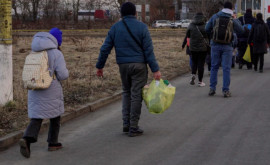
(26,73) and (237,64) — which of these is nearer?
(26,73)

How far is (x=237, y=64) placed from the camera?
1973cm

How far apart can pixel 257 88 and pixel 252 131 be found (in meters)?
5.24

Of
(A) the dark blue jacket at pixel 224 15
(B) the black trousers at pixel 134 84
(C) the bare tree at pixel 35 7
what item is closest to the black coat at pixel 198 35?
(A) the dark blue jacket at pixel 224 15

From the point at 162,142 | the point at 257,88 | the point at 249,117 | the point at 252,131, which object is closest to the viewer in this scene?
the point at 162,142

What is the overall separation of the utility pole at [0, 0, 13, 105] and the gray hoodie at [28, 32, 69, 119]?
2.90m

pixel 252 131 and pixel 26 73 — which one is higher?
pixel 26 73

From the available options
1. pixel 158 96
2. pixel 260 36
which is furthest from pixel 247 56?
pixel 158 96

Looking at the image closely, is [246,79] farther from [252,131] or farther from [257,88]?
[252,131]

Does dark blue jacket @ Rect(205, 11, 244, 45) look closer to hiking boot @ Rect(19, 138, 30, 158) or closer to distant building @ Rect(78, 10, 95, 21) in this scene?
hiking boot @ Rect(19, 138, 30, 158)

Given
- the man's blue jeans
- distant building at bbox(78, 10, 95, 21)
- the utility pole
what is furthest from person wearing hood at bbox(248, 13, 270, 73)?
distant building at bbox(78, 10, 95, 21)

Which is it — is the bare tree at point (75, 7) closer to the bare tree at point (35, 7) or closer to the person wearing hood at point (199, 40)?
the bare tree at point (35, 7)

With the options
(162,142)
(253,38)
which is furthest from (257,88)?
(162,142)

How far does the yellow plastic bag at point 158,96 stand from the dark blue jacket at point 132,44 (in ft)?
0.84

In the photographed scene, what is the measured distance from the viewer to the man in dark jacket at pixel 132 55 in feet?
24.4
